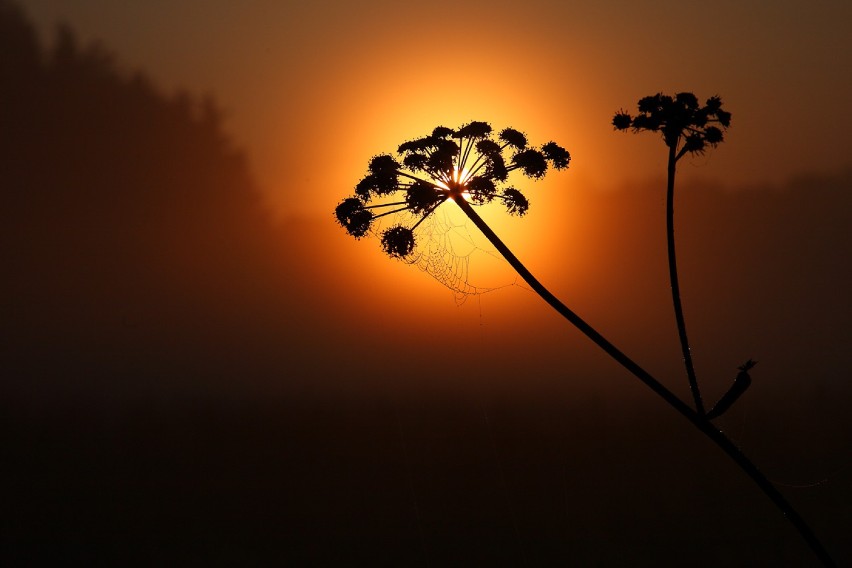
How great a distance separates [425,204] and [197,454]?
46.6 ft

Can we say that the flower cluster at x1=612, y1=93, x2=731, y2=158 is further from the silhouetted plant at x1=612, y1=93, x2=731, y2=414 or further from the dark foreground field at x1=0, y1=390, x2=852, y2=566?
the dark foreground field at x1=0, y1=390, x2=852, y2=566

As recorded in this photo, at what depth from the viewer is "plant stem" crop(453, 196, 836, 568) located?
7.40m

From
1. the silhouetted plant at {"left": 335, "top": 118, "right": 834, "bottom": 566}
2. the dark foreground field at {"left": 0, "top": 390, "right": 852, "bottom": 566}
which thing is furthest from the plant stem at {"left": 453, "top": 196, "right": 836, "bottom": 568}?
the dark foreground field at {"left": 0, "top": 390, "right": 852, "bottom": 566}

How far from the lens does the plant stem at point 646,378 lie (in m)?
7.40

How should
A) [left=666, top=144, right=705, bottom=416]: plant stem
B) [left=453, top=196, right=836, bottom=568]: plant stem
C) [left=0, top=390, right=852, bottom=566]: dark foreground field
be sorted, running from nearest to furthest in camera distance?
[left=453, top=196, right=836, bottom=568]: plant stem
[left=666, top=144, right=705, bottom=416]: plant stem
[left=0, top=390, right=852, bottom=566]: dark foreground field

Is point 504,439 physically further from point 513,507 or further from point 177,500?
point 177,500

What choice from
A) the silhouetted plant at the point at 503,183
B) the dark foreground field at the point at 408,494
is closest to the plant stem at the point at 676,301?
the silhouetted plant at the point at 503,183

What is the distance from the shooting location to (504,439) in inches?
753

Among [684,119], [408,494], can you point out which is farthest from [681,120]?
[408,494]

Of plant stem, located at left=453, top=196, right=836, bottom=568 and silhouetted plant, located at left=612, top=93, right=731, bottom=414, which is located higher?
silhouetted plant, located at left=612, top=93, right=731, bottom=414

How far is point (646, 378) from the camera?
7.45 metres

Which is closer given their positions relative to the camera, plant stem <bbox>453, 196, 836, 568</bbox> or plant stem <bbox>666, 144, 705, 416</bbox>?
plant stem <bbox>453, 196, 836, 568</bbox>

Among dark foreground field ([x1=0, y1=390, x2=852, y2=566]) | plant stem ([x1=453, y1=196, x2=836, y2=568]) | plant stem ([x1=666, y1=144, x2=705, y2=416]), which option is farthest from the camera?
dark foreground field ([x1=0, y1=390, x2=852, y2=566])

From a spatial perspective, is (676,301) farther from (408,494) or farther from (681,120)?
(408,494)
